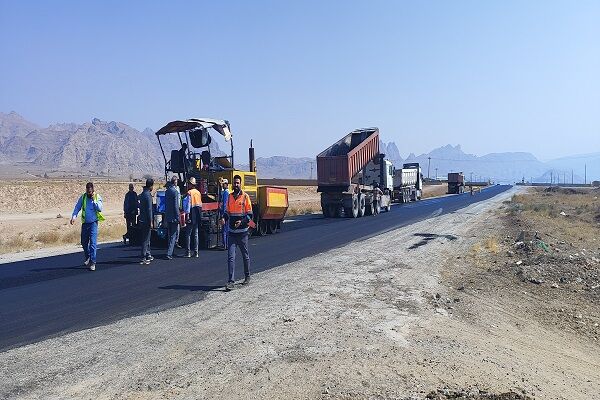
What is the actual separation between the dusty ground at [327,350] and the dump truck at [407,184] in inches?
1450

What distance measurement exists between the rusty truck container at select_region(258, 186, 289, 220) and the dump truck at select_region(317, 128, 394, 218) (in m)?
10.4

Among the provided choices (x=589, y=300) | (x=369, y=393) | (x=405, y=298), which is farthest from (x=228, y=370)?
(x=589, y=300)

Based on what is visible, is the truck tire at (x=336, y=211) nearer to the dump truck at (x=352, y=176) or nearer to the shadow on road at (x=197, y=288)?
the dump truck at (x=352, y=176)

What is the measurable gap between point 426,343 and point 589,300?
525cm

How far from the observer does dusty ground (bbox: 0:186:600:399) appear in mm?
Result: 5743

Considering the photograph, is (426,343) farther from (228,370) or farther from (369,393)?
(228,370)

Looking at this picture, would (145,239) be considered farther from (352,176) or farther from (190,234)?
(352,176)

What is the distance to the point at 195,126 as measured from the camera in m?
17.2

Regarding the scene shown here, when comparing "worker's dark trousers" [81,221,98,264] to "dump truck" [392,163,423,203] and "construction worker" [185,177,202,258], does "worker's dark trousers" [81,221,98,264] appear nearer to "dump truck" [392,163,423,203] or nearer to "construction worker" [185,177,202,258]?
"construction worker" [185,177,202,258]

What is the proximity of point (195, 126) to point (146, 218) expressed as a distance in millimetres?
4714

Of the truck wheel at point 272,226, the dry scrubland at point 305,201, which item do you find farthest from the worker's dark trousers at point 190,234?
the dry scrubland at point 305,201

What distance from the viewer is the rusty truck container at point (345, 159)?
30766mm

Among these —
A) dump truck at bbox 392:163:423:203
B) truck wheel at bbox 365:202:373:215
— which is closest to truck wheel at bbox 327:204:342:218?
truck wheel at bbox 365:202:373:215

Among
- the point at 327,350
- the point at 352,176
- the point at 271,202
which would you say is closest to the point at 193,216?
the point at 271,202
